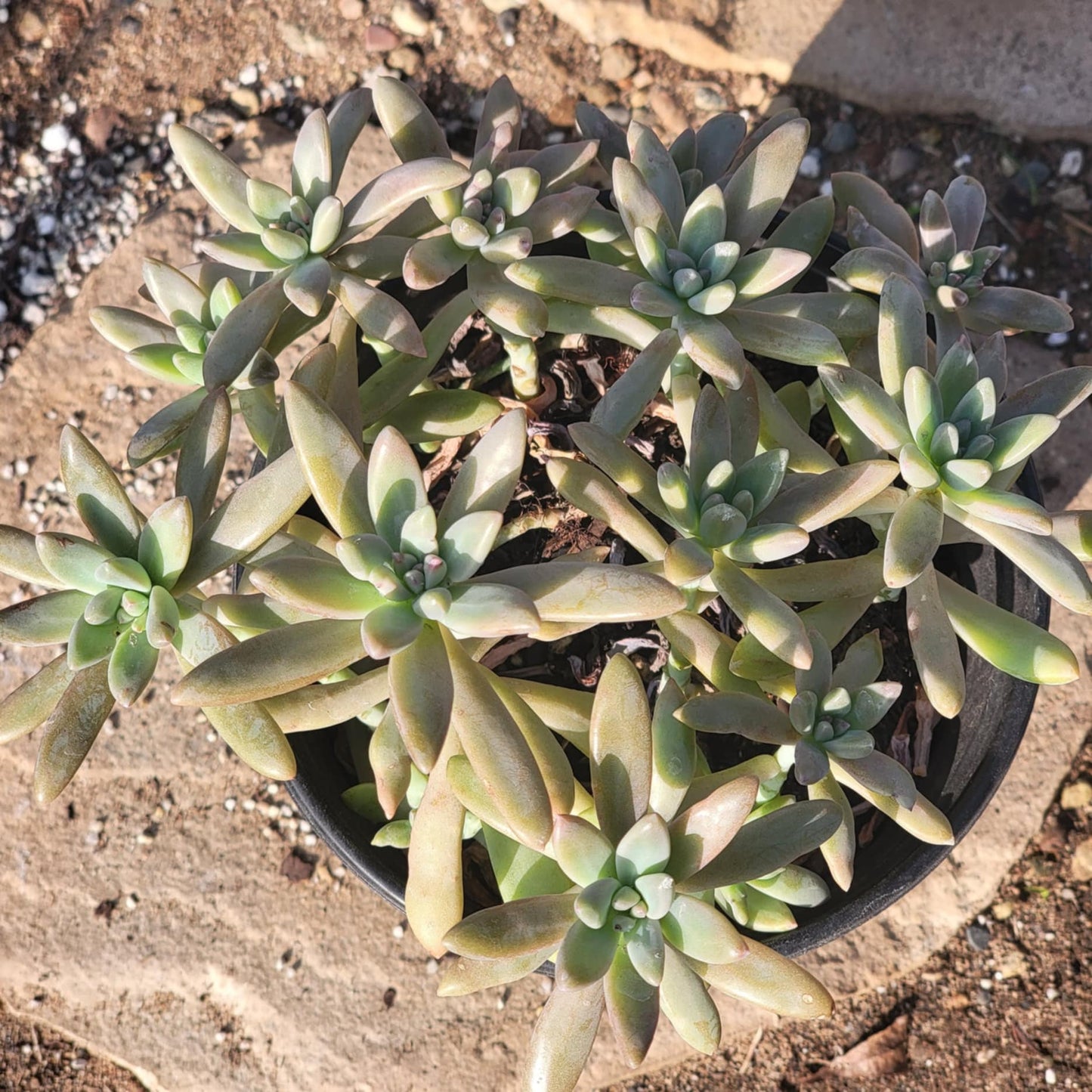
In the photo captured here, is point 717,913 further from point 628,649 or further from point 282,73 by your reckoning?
point 282,73

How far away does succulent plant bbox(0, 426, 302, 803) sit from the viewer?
95cm

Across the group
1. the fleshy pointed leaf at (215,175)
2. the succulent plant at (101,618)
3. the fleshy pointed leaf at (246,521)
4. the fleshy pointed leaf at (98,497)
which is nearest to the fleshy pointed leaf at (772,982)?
the succulent plant at (101,618)

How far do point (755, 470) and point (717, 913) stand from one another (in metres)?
0.44

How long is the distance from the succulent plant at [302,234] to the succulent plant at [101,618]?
0.17 m

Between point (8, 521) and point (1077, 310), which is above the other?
point (8, 521)

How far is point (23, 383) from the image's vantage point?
209 centimetres

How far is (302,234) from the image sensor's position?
1112mm

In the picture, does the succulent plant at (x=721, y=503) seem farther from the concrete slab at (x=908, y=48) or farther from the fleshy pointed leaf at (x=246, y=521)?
the concrete slab at (x=908, y=48)

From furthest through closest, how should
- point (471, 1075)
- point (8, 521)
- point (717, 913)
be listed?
1. point (8, 521)
2. point (471, 1075)
3. point (717, 913)

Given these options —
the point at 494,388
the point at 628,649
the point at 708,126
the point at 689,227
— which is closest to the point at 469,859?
the point at 628,649

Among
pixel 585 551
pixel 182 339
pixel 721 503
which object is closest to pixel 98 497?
pixel 182 339

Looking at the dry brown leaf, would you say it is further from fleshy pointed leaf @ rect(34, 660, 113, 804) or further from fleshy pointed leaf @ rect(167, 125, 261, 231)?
fleshy pointed leaf @ rect(167, 125, 261, 231)

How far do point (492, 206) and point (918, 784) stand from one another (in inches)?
37.9

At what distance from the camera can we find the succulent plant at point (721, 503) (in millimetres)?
986
